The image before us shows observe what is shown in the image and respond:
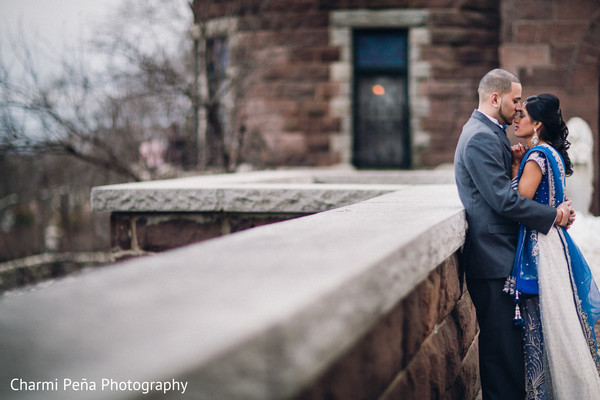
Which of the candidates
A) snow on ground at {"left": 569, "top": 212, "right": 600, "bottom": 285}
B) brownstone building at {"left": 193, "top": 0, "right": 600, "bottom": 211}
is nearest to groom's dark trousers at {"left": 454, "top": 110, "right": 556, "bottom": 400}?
snow on ground at {"left": 569, "top": 212, "right": 600, "bottom": 285}

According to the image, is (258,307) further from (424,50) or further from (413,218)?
(424,50)

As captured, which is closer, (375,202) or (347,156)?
(375,202)

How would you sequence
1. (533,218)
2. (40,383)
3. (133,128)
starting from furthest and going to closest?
(133,128) → (533,218) → (40,383)

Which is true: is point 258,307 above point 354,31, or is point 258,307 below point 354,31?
below

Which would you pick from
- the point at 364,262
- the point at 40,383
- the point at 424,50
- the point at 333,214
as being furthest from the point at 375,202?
the point at 424,50

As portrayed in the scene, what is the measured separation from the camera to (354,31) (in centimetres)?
1050

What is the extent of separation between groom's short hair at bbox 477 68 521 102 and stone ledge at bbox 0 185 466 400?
1657 millimetres

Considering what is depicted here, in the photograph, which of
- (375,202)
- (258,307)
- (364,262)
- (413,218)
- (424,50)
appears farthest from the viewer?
(424,50)

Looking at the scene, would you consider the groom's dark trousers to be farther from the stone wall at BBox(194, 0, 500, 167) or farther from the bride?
the stone wall at BBox(194, 0, 500, 167)

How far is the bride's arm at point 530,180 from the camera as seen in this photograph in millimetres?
2668

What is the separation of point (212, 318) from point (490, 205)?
1.96 m

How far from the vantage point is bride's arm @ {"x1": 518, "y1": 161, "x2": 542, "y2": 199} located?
267cm

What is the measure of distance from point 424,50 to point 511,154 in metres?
7.83

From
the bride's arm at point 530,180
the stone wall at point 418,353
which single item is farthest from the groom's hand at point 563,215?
the stone wall at point 418,353
